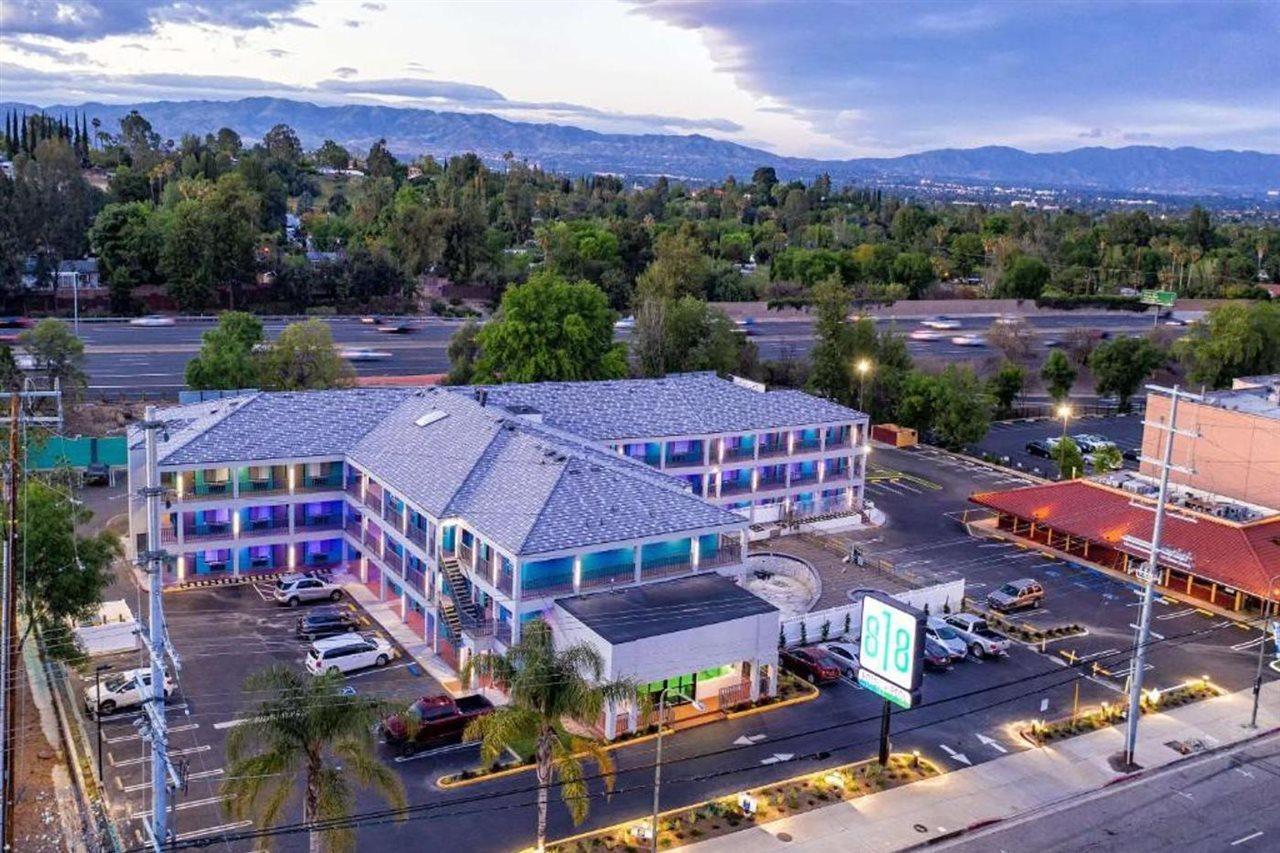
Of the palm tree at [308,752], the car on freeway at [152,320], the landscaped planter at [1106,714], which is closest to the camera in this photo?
the palm tree at [308,752]

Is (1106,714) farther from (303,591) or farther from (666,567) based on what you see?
(303,591)

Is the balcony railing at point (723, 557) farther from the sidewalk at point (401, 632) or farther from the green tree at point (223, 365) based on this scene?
the green tree at point (223, 365)

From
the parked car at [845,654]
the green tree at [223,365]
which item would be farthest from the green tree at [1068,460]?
the green tree at [223,365]

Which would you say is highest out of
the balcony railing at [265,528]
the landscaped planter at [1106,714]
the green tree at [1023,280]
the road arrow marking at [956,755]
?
the green tree at [1023,280]

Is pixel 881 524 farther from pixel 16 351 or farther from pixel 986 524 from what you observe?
pixel 16 351

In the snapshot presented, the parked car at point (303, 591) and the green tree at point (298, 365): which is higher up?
the green tree at point (298, 365)

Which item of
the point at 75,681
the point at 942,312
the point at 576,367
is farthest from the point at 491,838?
the point at 942,312

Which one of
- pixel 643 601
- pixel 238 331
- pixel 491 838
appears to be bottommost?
pixel 491 838
